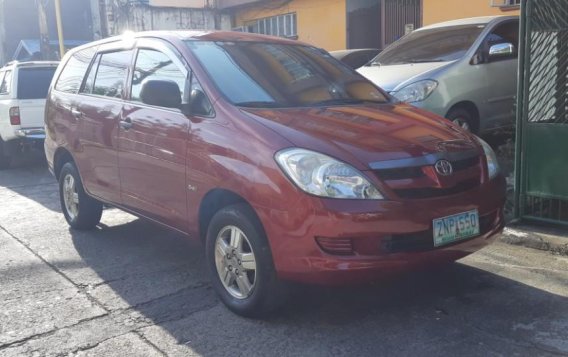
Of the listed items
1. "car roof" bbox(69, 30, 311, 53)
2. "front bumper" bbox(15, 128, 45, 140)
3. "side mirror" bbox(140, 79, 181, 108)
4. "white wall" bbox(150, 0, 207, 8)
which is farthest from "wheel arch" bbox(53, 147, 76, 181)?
"white wall" bbox(150, 0, 207, 8)

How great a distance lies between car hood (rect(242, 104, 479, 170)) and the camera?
3283 mm

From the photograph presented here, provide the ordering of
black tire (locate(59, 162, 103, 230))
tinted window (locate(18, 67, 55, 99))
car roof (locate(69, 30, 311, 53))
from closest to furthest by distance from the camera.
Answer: car roof (locate(69, 30, 311, 53)) < black tire (locate(59, 162, 103, 230)) < tinted window (locate(18, 67, 55, 99))

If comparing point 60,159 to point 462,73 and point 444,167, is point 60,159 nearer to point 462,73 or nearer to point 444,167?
point 444,167

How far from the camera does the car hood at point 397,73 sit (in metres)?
6.61

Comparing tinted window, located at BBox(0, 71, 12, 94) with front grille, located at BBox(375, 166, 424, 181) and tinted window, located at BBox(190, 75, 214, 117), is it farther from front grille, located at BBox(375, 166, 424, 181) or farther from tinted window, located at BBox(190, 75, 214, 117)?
front grille, located at BBox(375, 166, 424, 181)

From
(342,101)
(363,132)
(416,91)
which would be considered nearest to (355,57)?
(416,91)

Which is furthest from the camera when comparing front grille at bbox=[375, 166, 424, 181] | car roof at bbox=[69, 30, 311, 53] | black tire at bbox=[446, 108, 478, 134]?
black tire at bbox=[446, 108, 478, 134]

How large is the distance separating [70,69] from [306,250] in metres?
3.82

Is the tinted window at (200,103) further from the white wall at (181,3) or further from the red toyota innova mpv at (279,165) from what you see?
the white wall at (181,3)

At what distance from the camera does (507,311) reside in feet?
11.8

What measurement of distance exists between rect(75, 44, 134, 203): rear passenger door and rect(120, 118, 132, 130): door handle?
0.10 meters

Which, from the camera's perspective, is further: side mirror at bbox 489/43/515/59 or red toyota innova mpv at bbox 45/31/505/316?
side mirror at bbox 489/43/515/59

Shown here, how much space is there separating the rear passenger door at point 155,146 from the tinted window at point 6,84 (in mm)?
6412

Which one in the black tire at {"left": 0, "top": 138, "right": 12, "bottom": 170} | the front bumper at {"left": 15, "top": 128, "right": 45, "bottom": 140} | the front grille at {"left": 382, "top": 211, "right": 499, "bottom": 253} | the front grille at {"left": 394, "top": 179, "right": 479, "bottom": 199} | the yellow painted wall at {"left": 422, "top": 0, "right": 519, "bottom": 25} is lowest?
the black tire at {"left": 0, "top": 138, "right": 12, "bottom": 170}
